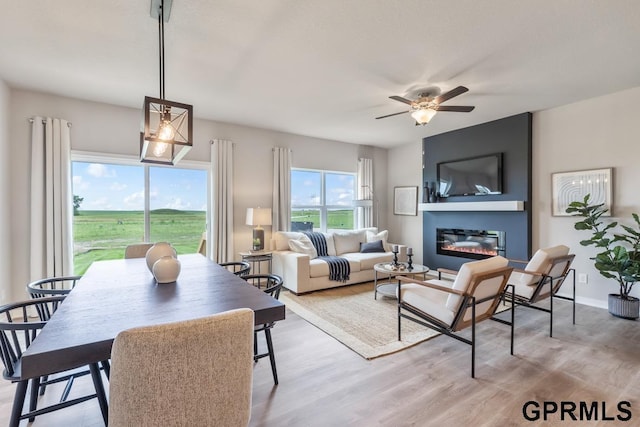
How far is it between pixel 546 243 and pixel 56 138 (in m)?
6.56

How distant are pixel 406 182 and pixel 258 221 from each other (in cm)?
341

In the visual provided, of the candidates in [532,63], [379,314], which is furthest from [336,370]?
[532,63]

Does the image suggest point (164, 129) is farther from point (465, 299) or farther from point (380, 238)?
point (380, 238)

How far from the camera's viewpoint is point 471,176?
4996mm

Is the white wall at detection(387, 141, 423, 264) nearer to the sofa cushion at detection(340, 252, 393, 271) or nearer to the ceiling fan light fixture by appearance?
the sofa cushion at detection(340, 252, 393, 271)

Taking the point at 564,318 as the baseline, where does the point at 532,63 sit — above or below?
above

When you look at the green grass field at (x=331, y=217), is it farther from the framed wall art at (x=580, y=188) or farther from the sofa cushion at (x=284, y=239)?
the framed wall art at (x=580, y=188)

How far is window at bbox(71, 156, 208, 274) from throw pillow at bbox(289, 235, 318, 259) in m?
1.44

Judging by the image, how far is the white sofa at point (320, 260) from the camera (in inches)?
169

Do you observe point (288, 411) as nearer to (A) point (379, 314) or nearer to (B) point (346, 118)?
(A) point (379, 314)

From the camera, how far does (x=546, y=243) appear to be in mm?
4207

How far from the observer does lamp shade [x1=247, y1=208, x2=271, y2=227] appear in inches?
181

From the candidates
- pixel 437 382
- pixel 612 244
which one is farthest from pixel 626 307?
pixel 437 382

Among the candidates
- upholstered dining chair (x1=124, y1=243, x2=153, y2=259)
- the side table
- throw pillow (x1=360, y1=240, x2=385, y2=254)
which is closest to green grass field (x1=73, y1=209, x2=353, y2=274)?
the side table
